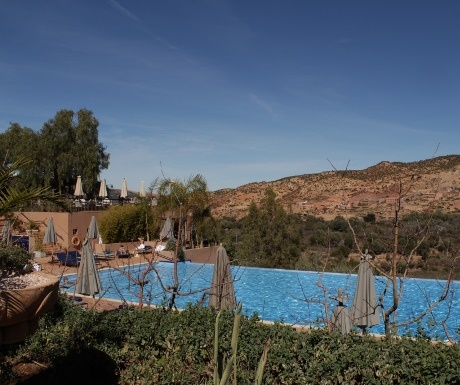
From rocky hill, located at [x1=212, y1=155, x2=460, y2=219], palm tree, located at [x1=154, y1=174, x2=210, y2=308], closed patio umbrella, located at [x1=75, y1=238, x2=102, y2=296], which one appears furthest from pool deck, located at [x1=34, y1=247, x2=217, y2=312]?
rocky hill, located at [x1=212, y1=155, x2=460, y2=219]

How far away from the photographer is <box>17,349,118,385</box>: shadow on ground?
6215 mm

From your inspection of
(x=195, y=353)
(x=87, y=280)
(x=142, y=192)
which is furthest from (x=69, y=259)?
(x=195, y=353)

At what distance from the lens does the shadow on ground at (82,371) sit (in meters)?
6.21

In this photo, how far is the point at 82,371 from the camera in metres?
6.31

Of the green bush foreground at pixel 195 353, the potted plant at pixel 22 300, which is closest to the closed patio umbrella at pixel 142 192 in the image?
the green bush foreground at pixel 195 353

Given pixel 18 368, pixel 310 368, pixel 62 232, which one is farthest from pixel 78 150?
pixel 310 368

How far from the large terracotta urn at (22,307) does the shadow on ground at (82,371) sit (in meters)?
2.65

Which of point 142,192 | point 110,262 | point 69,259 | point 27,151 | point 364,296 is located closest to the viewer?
point 364,296

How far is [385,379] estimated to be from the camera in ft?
16.3

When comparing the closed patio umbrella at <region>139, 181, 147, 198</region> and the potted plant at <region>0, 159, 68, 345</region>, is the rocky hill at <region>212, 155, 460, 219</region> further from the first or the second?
the potted plant at <region>0, 159, 68, 345</region>

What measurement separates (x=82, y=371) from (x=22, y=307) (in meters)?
3.15

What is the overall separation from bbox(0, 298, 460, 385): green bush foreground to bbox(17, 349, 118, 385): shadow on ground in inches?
0.5

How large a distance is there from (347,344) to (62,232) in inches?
787

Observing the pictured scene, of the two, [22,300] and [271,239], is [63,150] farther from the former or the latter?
[22,300]
